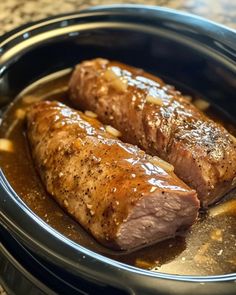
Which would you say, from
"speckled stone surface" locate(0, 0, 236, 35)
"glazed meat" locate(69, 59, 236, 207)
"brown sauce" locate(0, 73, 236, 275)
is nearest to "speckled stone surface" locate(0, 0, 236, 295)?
"speckled stone surface" locate(0, 0, 236, 35)

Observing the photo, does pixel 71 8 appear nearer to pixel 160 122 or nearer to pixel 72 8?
pixel 72 8

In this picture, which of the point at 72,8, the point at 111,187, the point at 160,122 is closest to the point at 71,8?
the point at 72,8

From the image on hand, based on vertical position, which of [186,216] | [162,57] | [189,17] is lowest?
[186,216]

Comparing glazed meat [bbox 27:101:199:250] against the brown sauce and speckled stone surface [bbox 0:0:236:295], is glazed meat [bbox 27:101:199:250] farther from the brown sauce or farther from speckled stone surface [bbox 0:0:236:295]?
speckled stone surface [bbox 0:0:236:295]

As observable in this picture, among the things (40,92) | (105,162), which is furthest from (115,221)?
(40,92)

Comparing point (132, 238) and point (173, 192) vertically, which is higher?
point (173, 192)

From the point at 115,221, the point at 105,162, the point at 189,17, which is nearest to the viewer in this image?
the point at 115,221

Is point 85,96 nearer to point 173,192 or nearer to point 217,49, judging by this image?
point 217,49
